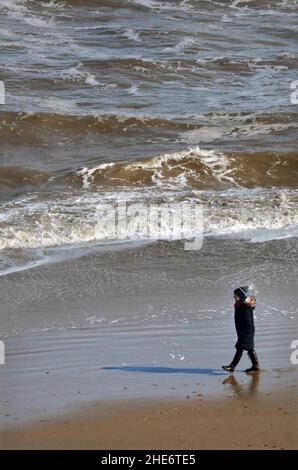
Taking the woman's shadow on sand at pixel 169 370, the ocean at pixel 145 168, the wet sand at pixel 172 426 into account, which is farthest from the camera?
the ocean at pixel 145 168

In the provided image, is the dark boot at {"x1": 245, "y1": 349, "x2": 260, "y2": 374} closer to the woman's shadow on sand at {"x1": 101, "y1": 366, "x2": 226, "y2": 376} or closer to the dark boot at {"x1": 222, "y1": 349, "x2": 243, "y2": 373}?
the dark boot at {"x1": 222, "y1": 349, "x2": 243, "y2": 373}

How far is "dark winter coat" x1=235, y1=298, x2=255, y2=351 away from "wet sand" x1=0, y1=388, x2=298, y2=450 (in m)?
0.79

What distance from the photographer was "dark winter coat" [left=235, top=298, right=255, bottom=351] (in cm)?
886

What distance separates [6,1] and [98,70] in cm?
856

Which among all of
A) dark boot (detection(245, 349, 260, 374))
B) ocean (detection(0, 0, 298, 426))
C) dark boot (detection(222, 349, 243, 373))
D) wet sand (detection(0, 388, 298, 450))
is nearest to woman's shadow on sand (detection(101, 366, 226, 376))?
dark boot (detection(222, 349, 243, 373))

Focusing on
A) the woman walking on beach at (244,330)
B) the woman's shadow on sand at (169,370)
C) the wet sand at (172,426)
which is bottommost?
the wet sand at (172,426)

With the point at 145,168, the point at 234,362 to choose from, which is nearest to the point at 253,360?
the point at 234,362

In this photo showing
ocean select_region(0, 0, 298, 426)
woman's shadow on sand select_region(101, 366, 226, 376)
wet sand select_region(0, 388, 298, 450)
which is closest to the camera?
wet sand select_region(0, 388, 298, 450)

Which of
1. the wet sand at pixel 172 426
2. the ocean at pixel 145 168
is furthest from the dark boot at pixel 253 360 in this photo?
the wet sand at pixel 172 426

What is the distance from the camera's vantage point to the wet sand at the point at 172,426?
725cm

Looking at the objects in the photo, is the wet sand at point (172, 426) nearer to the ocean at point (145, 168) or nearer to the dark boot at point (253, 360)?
the dark boot at point (253, 360)

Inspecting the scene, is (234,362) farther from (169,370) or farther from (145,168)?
(145,168)

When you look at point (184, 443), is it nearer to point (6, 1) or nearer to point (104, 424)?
point (104, 424)

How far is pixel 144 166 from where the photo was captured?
19.1m
